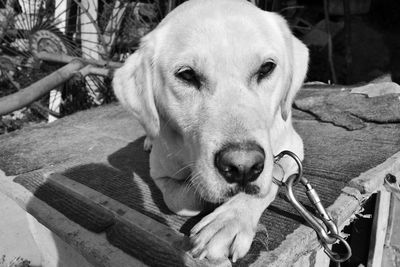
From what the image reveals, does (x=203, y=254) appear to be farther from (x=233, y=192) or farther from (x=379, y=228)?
(x=379, y=228)

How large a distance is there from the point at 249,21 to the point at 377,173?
3.93 ft

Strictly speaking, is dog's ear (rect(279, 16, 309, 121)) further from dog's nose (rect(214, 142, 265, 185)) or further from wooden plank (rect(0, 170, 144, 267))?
wooden plank (rect(0, 170, 144, 267))

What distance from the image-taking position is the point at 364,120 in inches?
133

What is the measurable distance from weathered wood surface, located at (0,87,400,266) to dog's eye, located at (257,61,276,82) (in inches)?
27.4

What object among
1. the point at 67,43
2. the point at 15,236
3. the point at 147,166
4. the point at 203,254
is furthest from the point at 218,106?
the point at 67,43

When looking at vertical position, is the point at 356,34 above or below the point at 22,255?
above

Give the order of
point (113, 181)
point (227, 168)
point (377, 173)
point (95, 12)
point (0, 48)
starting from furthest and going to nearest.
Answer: point (95, 12), point (0, 48), point (113, 181), point (377, 173), point (227, 168)

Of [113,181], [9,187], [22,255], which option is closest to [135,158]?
[113,181]

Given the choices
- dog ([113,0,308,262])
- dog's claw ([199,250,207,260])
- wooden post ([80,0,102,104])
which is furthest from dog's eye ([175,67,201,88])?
wooden post ([80,0,102,104])

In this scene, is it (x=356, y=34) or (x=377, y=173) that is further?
(x=356, y=34)

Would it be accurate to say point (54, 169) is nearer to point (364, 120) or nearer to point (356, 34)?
point (364, 120)

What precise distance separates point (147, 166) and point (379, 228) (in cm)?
173

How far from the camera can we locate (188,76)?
6.13 feet

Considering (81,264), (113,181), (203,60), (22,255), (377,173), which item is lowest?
(22,255)
